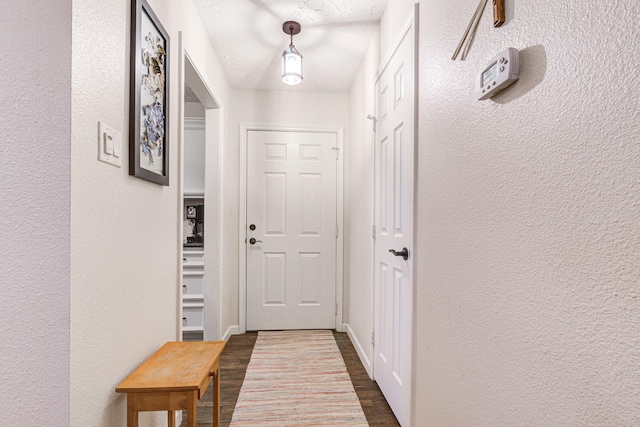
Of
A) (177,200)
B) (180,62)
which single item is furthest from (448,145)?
(180,62)

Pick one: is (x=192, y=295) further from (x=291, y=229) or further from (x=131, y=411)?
(x=131, y=411)

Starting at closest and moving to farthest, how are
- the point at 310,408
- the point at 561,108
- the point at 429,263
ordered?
1. the point at 561,108
2. the point at 429,263
3. the point at 310,408

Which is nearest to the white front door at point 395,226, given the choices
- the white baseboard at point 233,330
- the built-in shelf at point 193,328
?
the white baseboard at point 233,330

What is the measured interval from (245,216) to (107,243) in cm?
214

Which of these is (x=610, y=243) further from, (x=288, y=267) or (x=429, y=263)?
(x=288, y=267)

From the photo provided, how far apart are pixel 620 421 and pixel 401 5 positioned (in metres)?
1.89

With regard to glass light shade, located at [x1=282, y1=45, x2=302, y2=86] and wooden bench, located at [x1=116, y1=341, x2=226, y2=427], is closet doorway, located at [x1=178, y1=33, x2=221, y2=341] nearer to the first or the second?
glass light shade, located at [x1=282, y1=45, x2=302, y2=86]

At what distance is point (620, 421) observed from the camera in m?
0.59

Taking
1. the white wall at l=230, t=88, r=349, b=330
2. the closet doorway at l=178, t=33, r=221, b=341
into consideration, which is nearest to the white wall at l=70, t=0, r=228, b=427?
the closet doorway at l=178, t=33, r=221, b=341

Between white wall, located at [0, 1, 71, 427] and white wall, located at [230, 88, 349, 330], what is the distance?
2.25 metres

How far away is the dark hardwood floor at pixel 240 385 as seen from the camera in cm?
188

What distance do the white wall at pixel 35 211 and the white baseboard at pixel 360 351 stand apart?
1.85m

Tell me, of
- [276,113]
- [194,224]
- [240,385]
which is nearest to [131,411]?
[240,385]

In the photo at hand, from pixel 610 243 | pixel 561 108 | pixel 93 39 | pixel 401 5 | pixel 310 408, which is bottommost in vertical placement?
pixel 310 408
